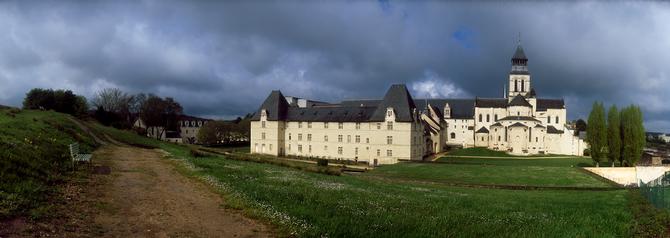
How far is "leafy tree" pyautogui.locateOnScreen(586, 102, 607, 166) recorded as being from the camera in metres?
54.8

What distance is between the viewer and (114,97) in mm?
89250

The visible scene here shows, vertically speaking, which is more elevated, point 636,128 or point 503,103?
point 503,103

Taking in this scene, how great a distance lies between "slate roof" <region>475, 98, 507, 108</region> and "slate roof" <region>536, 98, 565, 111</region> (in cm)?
688

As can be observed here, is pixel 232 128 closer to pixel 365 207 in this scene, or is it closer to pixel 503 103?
pixel 503 103

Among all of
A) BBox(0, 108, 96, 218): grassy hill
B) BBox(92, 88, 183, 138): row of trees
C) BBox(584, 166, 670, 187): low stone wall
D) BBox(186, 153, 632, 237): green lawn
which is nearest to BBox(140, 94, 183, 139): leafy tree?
BBox(92, 88, 183, 138): row of trees

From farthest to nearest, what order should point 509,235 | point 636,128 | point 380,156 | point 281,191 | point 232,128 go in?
point 232,128 → point 380,156 → point 636,128 → point 281,191 → point 509,235

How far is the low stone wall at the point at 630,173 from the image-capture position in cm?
4716

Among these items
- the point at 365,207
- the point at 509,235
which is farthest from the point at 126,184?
the point at 509,235

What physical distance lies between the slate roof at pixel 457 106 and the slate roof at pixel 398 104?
34.9 meters

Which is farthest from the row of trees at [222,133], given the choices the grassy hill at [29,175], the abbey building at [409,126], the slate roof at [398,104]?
the grassy hill at [29,175]

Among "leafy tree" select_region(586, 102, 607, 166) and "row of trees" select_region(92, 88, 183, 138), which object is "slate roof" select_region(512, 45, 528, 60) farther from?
"row of trees" select_region(92, 88, 183, 138)

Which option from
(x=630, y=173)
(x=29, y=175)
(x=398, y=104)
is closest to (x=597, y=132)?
(x=630, y=173)

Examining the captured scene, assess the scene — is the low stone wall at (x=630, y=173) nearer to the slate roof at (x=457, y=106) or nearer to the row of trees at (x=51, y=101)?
the slate roof at (x=457, y=106)

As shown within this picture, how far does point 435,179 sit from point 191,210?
31.4 m
